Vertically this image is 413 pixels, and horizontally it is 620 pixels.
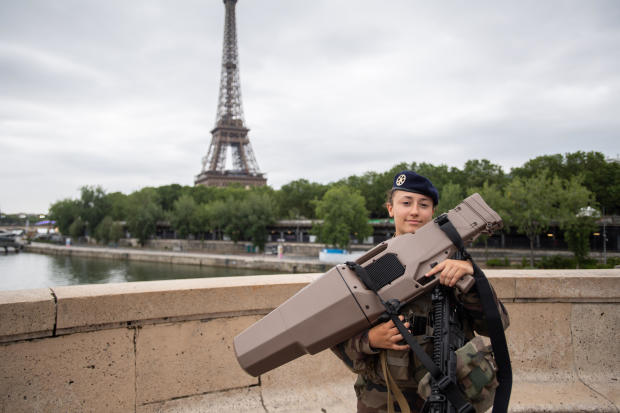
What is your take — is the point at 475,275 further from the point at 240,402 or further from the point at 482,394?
the point at 240,402

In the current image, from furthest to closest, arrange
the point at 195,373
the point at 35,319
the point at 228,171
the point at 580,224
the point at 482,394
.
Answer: the point at 228,171 → the point at 580,224 → the point at 195,373 → the point at 35,319 → the point at 482,394

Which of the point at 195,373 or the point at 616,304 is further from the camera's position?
the point at 616,304

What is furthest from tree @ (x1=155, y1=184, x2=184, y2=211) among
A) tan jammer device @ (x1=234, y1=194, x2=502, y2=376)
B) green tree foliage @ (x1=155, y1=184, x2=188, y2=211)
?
tan jammer device @ (x1=234, y1=194, x2=502, y2=376)

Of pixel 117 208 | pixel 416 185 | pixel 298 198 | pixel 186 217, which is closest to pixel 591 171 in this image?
pixel 298 198

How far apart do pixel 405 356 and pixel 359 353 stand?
0.22m

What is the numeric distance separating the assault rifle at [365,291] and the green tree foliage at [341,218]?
139 ft

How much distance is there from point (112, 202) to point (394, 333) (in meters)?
86.3

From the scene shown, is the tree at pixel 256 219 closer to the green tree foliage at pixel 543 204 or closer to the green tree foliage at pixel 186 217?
the green tree foliage at pixel 186 217

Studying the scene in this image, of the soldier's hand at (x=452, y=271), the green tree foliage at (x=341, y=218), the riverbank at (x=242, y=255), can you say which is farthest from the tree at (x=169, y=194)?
the soldier's hand at (x=452, y=271)

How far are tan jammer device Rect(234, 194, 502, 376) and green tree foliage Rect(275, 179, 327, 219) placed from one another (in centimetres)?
6566

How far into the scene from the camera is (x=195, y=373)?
310 centimetres

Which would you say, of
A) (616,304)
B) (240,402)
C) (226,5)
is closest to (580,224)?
(616,304)

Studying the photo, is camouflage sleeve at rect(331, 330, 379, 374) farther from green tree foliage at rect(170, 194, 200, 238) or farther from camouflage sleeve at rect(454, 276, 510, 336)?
green tree foliage at rect(170, 194, 200, 238)

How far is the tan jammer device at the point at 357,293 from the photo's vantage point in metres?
1.81
